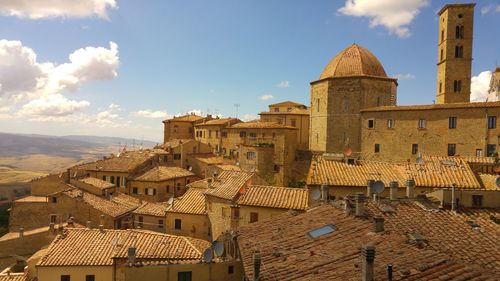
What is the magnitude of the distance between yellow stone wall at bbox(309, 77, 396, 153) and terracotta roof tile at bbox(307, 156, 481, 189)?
749 inches

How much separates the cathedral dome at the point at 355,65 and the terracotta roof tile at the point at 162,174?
22.9m

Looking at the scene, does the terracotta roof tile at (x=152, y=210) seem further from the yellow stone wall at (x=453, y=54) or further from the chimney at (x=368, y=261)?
the yellow stone wall at (x=453, y=54)

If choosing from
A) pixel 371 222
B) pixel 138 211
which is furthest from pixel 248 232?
pixel 138 211

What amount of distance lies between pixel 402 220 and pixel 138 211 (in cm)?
2817

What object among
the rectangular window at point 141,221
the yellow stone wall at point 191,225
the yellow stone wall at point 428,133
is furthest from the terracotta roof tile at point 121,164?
the yellow stone wall at point 428,133

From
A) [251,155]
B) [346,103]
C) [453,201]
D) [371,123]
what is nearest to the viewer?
[453,201]

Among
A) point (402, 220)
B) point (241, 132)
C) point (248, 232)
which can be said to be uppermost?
point (241, 132)

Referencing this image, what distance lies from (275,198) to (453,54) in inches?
1469

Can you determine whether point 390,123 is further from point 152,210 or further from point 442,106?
point 152,210

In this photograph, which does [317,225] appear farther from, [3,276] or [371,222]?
[3,276]

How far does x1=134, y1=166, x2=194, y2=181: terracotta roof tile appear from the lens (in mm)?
46006

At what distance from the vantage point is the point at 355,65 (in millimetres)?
46094

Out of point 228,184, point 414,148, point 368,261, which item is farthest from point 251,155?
point 368,261

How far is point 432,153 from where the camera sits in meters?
38.0
